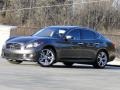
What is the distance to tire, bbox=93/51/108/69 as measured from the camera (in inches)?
861

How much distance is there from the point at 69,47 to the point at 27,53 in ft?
5.92

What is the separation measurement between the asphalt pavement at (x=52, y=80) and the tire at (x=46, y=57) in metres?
0.56

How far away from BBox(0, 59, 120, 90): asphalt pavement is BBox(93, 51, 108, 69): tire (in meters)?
2.82

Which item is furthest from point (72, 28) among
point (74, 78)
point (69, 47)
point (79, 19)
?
point (79, 19)

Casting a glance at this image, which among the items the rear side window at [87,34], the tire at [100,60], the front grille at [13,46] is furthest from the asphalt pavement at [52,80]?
the tire at [100,60]

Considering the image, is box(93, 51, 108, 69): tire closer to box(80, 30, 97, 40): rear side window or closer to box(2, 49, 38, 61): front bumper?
box(80, 30, 97, 40): rear side window

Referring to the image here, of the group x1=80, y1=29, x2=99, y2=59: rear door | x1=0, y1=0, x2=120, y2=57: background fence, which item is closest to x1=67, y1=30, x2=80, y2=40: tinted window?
x1=80, y1=29, x2=99, y2=59: rear door

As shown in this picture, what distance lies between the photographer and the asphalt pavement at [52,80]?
14.3 metres

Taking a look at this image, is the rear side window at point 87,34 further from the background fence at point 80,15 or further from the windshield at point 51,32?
the background fence at point 80,15

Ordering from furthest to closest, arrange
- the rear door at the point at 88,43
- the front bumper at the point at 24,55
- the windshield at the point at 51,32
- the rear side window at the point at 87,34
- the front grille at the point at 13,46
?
the rear side window at the point at 87,34, the rear door at the point at 88,43, the windshield at the point at 51,32, the front grille at the point at 13,46, the front bumper at the point at 24,55

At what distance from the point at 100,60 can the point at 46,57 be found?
261cm

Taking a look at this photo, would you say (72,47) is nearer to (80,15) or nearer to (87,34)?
(87,34)

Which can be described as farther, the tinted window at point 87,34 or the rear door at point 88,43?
the tinted window at point 87,34

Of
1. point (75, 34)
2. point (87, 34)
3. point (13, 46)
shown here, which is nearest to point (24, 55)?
point (13, 46)
